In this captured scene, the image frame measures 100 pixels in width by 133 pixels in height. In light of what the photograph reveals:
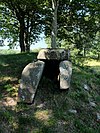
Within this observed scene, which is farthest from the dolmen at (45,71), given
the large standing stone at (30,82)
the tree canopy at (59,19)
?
the tree canopy at (59,19)

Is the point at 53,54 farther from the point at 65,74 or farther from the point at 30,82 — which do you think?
the point at 30,82

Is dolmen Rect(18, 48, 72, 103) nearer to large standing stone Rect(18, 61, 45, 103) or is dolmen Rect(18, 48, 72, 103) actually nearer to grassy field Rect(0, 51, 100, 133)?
large standing stone Rect(18, 61, 45, 103)

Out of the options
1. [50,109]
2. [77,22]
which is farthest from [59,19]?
[50,109]

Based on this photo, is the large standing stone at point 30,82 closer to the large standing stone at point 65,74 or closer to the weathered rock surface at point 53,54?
the weathered rock surface at point 53,54

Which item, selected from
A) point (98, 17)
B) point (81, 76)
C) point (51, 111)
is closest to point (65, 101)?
point (51, 111)

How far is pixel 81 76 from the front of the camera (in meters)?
11.9

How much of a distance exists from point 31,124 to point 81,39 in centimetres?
1937

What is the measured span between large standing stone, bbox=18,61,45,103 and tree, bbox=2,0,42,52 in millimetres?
15162

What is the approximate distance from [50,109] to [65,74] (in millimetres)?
1572

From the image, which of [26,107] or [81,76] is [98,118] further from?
[81,76]

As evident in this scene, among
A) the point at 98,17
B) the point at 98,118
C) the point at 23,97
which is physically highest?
the point at 98,17

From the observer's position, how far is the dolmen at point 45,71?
9039mm

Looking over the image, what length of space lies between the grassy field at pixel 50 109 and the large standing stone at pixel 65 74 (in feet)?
1.25

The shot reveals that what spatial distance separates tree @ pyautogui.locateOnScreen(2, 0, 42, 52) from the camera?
24734mm
